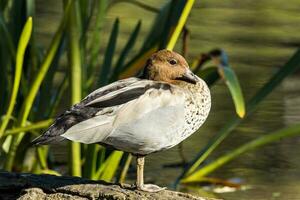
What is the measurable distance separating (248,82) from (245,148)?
244 centimetres

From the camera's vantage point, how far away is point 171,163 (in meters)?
6.39

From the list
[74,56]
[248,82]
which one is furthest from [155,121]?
[248,82]

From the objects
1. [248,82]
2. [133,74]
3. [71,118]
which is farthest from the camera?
[248,82]

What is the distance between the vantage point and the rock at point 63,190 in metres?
4.25

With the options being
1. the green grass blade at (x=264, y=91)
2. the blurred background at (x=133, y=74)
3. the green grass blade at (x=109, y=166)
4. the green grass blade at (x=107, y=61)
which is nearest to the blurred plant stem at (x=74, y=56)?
the blurred background at (x=133, y=74)

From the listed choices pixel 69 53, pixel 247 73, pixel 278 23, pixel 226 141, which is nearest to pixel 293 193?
pixel 226 141

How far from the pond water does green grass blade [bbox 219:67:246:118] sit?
85cm

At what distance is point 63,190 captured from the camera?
4316 mm

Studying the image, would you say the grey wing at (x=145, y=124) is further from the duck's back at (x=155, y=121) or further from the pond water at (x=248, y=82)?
the pond water at (x=248, y=82)

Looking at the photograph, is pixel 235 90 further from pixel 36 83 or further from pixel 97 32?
pixel 97 32

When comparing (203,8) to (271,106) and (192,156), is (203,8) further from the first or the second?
(192,156)

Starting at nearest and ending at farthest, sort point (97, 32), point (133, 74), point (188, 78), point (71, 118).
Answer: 1. point (71, 118)
2. point (188, 78)
3. point (133, 74)
4. point (97, 32)

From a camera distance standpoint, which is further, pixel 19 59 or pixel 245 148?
pixel 245 148

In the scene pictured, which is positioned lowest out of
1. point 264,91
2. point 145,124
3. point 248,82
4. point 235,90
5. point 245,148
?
point 145,124
